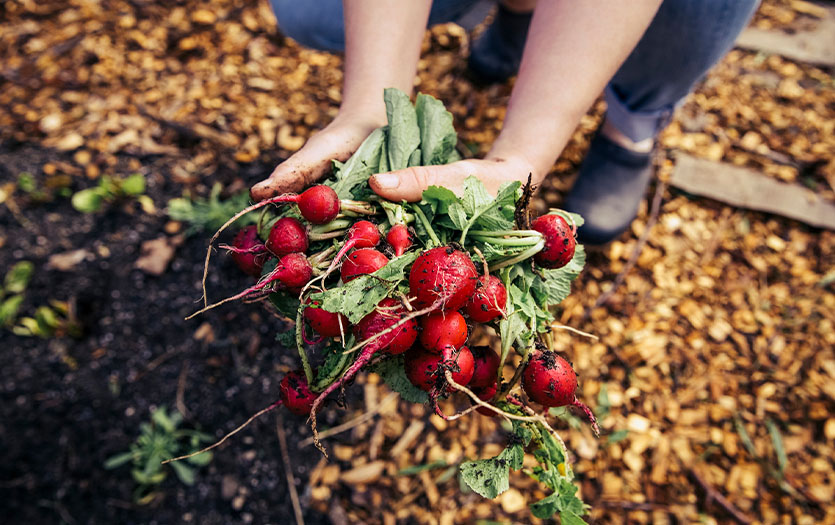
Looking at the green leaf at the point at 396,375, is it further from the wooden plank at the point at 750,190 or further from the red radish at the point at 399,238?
the wooden plank at the point at 750,190

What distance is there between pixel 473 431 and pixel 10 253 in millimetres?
2256

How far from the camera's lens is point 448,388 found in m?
1.31

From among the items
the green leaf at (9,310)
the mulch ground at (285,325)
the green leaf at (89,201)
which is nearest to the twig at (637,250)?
the mulch ground at (285,325)

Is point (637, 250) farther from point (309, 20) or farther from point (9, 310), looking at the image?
point (9, 310)

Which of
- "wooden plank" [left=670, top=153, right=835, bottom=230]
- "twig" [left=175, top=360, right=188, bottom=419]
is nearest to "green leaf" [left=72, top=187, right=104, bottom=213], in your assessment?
"twig" [left=175, top=360, right=188, bottom=419]

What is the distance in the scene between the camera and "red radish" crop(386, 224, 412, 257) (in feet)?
4.63

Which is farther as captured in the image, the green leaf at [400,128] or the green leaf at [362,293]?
the green leaf at [400,128]

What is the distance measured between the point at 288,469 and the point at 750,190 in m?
2.63

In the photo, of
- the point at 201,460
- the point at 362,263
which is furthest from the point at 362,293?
the point at 201,460

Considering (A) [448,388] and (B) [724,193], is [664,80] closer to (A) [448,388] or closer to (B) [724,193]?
(B) [724,193]

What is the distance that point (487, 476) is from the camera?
1.31 m

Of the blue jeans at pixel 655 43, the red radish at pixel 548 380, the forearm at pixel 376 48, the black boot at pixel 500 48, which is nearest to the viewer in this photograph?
the red radish at pixel 548 380

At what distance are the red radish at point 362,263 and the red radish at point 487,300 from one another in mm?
258

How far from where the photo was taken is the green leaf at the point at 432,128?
170cm
